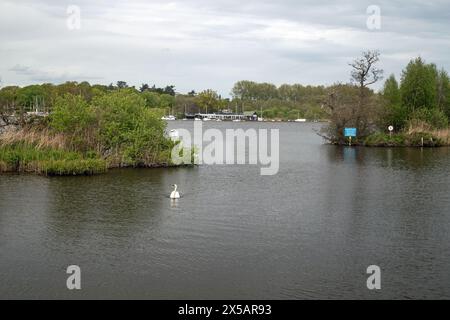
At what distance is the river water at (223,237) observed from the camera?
17.9 m

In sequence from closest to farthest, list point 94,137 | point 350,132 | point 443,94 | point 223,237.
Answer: point 223,237
point 94,137
point 350,132
point 443,94

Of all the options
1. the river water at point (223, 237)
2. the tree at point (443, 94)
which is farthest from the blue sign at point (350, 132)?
the river water at point (223, 237)

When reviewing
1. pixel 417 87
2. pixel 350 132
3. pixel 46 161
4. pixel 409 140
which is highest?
pixel 417 87

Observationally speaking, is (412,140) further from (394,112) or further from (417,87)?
(417,87)

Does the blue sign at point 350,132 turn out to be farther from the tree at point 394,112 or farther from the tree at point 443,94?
the tree at point 443,94

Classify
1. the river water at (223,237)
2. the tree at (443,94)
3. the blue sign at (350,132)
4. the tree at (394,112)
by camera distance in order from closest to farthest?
the river water at (223,237)
the blue sign at (350,132)
the tree at (394,112)
the tree at (443,94)

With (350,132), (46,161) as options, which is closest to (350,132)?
(350,132)

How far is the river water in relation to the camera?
17.9 metres

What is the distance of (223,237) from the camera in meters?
23.3

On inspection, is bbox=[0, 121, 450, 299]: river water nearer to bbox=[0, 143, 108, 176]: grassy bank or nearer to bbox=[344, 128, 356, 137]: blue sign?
bbox=[0, 143, 108, 176]: grassy bank
